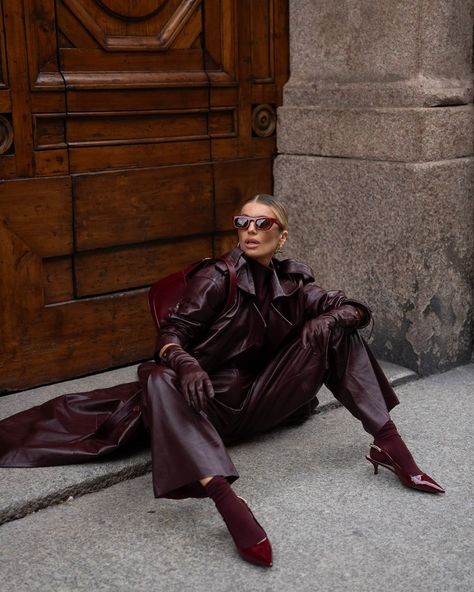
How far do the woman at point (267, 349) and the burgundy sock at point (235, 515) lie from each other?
0.24m

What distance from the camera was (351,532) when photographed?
313 cm

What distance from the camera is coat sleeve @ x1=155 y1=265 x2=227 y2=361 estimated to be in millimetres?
3436

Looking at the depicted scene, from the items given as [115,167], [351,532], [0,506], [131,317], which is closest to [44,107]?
[115,167]

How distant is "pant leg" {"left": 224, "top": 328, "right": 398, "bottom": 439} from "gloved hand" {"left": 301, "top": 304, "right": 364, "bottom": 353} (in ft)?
0.14

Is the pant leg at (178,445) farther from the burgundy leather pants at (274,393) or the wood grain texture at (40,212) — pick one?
the wood grain texture at (40,212)

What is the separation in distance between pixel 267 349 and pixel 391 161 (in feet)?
4.61

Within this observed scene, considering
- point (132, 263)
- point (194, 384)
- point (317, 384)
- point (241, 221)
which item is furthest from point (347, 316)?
point (132, 263)

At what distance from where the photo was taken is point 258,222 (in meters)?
3.49

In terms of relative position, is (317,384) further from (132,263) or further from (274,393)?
(132,263)

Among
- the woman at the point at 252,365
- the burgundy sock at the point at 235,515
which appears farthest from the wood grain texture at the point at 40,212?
the burgundy sock at the point at 235,515

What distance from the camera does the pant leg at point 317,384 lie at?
355 centimetres

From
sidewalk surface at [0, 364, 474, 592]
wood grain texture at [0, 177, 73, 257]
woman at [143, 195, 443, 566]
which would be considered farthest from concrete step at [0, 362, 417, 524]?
wood grain texture at [0, 177, 73, 257]

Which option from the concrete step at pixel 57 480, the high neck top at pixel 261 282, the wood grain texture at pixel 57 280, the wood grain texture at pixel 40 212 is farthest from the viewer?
the wood grain texture at pixel 57 280

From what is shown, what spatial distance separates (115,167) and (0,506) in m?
1.91
